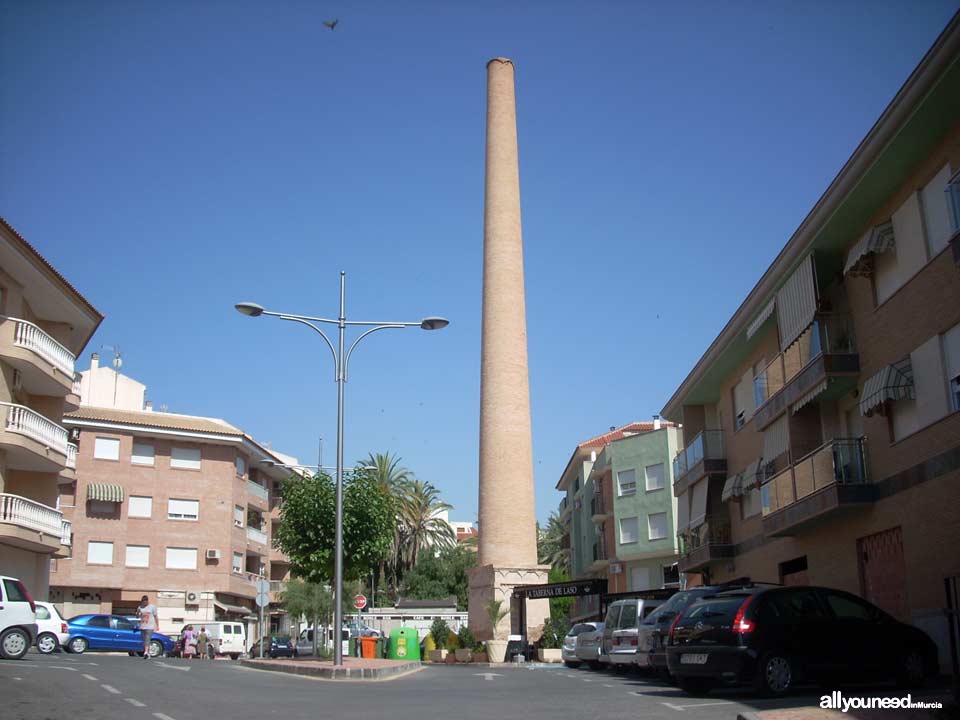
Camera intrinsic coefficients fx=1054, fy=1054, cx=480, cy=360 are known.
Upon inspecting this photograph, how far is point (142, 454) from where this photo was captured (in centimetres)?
5606

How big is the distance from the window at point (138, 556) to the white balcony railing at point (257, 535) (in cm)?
731

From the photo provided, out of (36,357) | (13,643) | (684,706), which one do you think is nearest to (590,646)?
(13,643)

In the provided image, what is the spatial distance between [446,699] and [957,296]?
10.6m

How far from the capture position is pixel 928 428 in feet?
61.4

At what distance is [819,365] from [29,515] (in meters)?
Result: 23.7

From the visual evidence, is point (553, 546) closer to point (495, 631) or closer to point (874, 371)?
point (495, 631)

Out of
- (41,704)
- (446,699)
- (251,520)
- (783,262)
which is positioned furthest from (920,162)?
(251,520)

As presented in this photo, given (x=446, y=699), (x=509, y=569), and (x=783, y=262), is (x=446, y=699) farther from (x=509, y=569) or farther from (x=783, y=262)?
(x=509, y=569)

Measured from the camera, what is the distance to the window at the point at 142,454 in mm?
55906

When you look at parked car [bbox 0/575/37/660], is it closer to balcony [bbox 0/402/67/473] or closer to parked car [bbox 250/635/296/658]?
balcony [bbox 0/402/67/473]

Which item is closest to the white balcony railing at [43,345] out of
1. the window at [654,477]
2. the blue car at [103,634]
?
the blue car at [103,634]

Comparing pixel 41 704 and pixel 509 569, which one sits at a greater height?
pixel 509 569

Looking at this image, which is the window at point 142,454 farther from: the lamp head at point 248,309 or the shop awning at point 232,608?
the lamp head at point 248,309

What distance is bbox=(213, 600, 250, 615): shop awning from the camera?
5651 centimetres
